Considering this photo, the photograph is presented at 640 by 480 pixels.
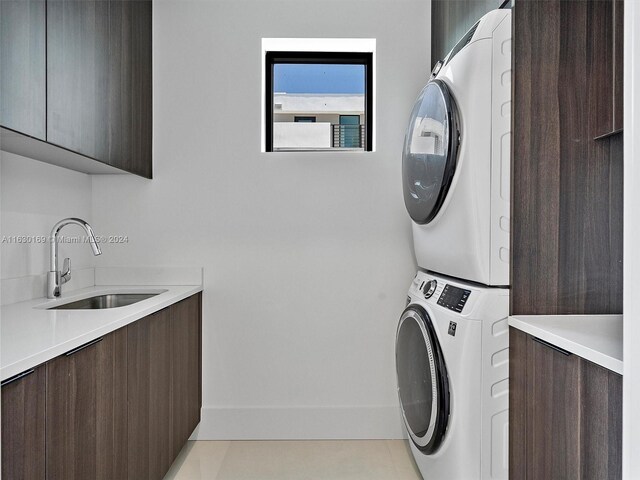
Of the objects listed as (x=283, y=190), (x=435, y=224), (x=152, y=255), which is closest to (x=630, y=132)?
(x=435, y=224)

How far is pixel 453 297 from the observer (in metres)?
1.74

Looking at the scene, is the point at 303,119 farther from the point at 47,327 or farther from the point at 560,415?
the point at 560,415

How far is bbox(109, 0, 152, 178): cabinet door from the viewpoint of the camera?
204cm

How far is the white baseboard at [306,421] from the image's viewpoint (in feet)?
8.50

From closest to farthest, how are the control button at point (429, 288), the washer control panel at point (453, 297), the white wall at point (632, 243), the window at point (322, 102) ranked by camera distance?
the white wall at point (632, 243) → the washer control panel at point (453, 297) → the control button at point (429, 288) → the window at point (322, 102)

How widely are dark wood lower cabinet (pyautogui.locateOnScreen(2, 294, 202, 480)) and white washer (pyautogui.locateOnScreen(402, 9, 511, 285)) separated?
113cm

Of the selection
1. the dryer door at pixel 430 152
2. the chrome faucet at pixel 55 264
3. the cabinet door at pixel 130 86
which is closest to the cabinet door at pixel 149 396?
the chrome faucet at pixel 55 264

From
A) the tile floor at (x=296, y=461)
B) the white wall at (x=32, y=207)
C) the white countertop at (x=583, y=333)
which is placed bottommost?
the tile floor at (x=296, y=461)

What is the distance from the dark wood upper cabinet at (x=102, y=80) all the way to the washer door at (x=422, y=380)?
1.40 m

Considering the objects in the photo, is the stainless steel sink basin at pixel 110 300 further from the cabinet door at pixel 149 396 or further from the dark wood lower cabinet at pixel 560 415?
the dark wood lower cabinet at pixel 560 415

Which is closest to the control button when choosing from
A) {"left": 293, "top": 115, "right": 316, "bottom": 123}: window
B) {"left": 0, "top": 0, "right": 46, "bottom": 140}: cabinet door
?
{"left": 293, "top": 115, "right": 316, "bottom": 123}: window

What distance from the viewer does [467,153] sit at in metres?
1.61

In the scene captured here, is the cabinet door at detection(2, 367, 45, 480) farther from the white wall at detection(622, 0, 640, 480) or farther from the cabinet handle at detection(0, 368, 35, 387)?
the white wall at detection(622, 0, 640, 480)

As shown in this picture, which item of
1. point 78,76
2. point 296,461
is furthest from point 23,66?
point 296,461
